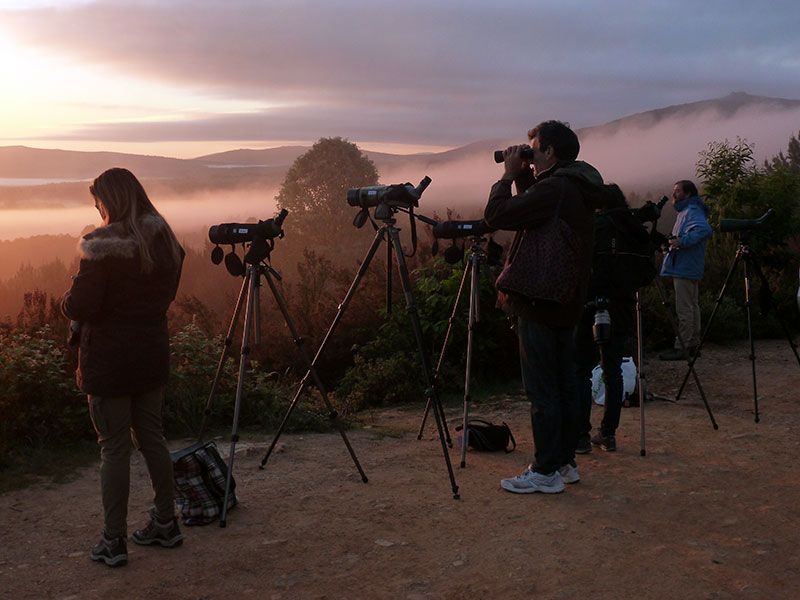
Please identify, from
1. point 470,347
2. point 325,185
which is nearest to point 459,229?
point 470,347

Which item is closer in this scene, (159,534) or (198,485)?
(159,534)

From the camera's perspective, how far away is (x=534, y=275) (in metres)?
5.29

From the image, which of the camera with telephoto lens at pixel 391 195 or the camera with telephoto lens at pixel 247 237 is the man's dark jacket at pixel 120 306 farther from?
the camera with telephoto lens at pixel 391 195

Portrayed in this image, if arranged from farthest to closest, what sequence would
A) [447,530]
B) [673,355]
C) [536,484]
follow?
[673,355] < [536,484] < [447,530]

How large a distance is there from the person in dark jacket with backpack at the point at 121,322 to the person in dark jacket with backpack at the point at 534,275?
199 centimetres

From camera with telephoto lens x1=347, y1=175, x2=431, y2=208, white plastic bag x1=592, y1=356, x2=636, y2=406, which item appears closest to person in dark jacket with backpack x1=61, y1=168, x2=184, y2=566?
camera with telephoto lens x1=347, y1=175, x2=431, y2=208

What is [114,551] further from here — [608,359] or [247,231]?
[608,359]

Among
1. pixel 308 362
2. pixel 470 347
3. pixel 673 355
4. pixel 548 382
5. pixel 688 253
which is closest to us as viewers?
pixel 548 382

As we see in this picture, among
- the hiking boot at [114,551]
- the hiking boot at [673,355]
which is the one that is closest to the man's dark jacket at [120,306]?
the hiking boot at [114,551]

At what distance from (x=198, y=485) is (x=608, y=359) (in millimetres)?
3168

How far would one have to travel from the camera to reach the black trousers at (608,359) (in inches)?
253

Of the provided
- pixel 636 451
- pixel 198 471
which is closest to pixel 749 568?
pixel 636 451

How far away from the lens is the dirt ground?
4.38 m

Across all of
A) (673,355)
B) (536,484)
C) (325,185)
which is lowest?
(673,355)
